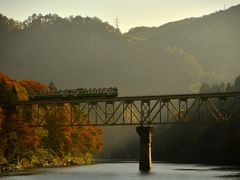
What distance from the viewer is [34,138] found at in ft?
392

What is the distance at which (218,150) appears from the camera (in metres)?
181

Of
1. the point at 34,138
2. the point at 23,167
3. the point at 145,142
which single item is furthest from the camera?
the point at 34,138

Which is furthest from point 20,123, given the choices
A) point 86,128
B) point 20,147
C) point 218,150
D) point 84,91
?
point 218,150

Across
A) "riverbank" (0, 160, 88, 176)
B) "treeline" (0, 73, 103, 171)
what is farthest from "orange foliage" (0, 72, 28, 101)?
"riverbank" (0, 160, 88, 176)

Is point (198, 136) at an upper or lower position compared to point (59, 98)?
lower

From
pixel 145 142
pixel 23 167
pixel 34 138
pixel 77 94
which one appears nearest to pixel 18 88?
pixel 34 138

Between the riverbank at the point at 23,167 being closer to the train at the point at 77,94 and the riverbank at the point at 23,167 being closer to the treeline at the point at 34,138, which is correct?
the treeline at the point at 34,138

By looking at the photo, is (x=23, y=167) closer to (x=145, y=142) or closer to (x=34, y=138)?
(x=34, y=138)

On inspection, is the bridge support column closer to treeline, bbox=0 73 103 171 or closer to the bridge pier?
the bridge pier

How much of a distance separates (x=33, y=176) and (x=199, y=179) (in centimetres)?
2366

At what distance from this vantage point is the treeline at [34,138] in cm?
11425

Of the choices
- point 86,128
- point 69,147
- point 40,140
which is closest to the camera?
point 40,140

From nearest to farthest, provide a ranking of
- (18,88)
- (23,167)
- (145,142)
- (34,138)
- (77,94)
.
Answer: (145,142) → (23,167) → (77,94) → (34,138) → (18,88)

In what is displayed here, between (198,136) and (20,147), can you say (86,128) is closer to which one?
(20,147)
